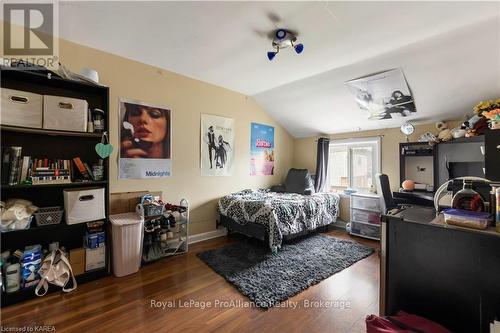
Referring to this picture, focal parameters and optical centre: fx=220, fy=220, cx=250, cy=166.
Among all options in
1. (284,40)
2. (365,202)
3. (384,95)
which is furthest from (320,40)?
(365,202)

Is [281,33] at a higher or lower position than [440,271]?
higher

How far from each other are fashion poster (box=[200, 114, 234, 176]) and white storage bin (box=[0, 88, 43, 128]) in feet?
6.06

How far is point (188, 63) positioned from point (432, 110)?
10.9ft

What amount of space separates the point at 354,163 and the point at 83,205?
4.18m

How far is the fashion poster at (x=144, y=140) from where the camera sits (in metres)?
2.67

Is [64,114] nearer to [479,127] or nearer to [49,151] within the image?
[49,151]

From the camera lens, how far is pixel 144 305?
1.82m

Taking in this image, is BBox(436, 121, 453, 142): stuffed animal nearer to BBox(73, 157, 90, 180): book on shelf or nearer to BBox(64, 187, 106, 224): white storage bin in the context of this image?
BBox(64, 187, 106, 224): white storage bin

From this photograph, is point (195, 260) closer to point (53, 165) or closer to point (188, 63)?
point (53, 165)

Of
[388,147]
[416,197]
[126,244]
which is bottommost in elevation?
[126,244]

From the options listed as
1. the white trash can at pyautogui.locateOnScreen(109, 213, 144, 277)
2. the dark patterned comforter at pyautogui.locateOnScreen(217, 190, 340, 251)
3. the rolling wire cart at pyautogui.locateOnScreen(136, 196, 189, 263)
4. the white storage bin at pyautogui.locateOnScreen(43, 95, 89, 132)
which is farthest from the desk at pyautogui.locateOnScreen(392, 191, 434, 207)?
the white storage bin at pyautogui.locateOnScreen(43, 95, 89, 132)

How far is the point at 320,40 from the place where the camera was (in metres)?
2.26

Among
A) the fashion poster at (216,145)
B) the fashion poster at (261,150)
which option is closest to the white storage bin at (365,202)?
the fashion poster at (261,150)

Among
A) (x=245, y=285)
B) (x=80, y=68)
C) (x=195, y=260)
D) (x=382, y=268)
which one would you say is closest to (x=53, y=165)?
(x=80, y=68)
